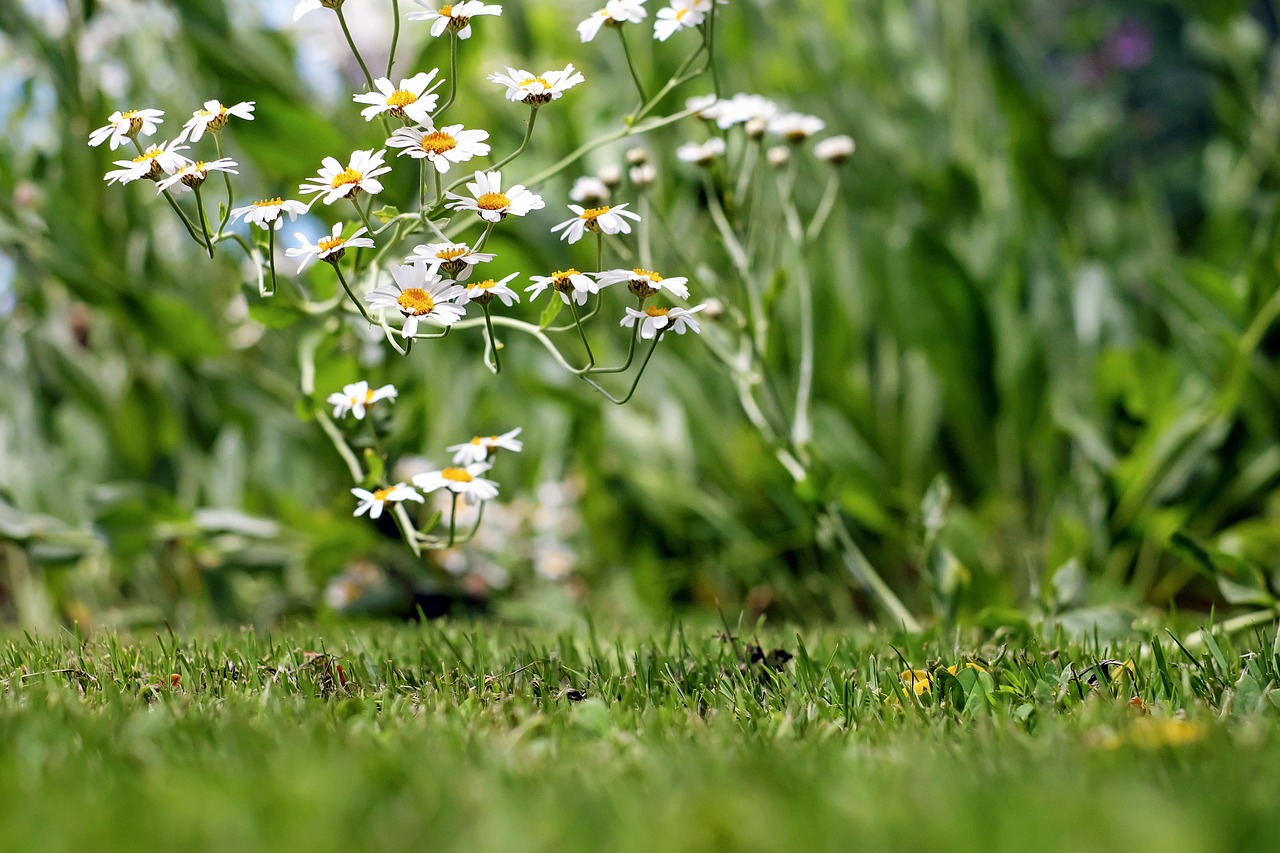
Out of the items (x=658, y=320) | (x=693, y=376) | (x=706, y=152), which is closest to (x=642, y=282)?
(x=658, y=320)

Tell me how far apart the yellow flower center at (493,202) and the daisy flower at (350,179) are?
122mm

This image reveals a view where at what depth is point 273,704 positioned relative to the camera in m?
1.20

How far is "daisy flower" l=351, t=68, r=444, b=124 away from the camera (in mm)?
1320

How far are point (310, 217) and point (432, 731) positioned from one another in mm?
1592

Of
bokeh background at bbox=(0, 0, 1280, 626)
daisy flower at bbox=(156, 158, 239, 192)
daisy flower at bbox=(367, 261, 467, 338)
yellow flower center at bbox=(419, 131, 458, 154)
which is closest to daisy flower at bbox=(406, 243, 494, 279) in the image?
daisy flower at bbox=(367, 261, 467, 338)

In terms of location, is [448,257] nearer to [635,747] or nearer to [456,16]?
[456,16]

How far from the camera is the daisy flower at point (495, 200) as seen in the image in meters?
1.33

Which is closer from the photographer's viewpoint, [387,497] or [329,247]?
[329,247]

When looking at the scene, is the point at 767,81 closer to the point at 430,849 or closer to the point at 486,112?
the point at 486,112

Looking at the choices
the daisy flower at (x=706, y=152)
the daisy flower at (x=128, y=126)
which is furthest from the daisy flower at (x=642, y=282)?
the daisy flower at (x=128, y=126)

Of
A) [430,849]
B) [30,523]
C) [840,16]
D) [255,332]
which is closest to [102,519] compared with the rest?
[30,523]

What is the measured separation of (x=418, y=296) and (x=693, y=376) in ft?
4.51

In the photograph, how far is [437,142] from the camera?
52.5 inches

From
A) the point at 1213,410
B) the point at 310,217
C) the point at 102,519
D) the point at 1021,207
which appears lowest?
the point at 1213,410
